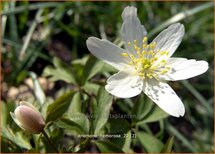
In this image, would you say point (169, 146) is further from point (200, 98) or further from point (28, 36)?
point (28, 36)

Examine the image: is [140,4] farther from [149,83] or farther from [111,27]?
[149,83]

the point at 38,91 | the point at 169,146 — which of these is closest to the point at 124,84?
the point at 169,146

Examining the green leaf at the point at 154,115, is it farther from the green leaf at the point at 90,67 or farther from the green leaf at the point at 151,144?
the green leaf at the point at 90,67

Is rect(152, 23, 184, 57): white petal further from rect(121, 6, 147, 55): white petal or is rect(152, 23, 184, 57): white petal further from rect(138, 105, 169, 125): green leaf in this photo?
rect(138, 105, 169, 125): green leaf

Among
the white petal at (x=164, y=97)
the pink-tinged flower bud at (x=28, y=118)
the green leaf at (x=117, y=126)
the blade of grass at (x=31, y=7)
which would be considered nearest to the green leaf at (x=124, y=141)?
the green leaf at (x=117, y=126)

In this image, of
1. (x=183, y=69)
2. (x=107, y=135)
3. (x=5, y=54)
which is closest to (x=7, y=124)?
(x=107, y=135)
